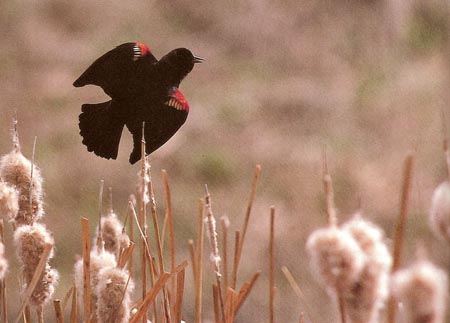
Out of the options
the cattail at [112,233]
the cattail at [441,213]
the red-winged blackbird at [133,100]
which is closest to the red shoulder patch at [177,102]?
the red-winged blackbird at [133,100]

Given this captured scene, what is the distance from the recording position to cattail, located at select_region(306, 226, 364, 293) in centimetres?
44

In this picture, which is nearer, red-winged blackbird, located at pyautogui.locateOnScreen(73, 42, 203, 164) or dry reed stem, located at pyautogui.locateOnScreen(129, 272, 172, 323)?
dry reed stem, located at pyautogui.locateOnScreen(129, 272, 172, 323)

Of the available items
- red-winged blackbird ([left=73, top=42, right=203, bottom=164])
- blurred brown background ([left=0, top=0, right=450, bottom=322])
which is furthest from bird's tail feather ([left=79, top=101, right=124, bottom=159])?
blurred brown background ([left=0, top=0, right=450, bottom=322])

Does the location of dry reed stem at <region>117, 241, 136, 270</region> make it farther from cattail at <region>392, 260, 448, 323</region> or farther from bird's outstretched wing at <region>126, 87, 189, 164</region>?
cattail at <region>392, 260, 448, 323</region>

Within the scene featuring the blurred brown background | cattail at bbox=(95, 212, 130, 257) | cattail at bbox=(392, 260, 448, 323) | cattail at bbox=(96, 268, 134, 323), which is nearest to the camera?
cattail at bbox=(392, 260, 448, 323)

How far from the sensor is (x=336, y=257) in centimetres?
43

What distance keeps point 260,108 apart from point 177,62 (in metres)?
1.87

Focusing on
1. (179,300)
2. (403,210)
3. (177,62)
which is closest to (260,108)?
(177,62)

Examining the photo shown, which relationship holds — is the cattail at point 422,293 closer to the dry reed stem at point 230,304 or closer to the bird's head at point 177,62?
the dry reed stem at point 230,304

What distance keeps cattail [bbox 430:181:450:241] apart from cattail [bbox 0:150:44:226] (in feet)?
1.02

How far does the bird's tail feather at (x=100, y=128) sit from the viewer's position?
2.35 feet

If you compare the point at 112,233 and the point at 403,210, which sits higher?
the point at 112,233

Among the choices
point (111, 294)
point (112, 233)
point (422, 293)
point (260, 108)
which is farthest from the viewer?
point (260, 108)

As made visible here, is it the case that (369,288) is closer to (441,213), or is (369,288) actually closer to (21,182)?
(441,213)
